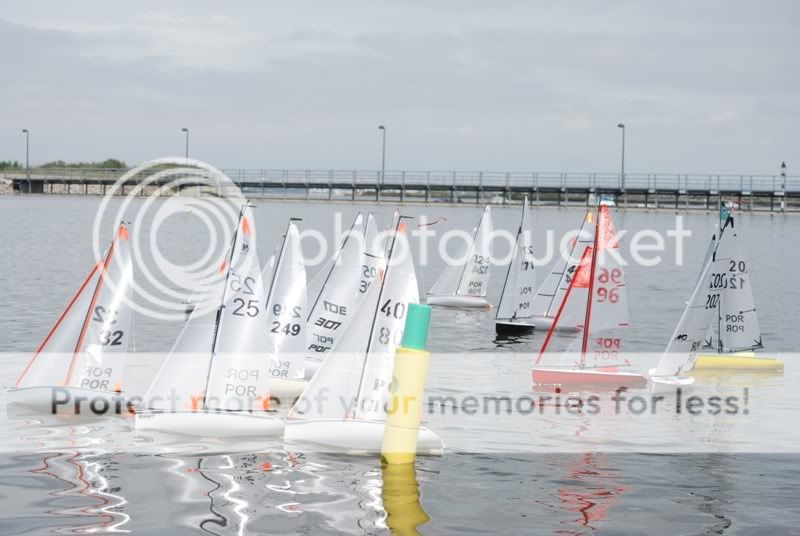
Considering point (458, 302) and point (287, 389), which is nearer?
point (287, 389)

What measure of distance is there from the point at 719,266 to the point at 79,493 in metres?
18.4

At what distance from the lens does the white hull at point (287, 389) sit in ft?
77.6

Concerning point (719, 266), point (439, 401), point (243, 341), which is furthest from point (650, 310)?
point (243, 341)

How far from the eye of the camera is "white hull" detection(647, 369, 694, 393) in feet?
87.1

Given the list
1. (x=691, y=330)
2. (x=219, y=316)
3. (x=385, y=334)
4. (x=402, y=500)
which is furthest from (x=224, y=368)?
(x=691, y=330)

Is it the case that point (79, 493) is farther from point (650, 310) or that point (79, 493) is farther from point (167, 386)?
point (650, 310)

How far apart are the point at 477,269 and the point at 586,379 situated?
896 inches

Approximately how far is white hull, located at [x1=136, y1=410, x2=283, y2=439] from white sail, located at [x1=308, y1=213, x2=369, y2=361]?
593 centimetres

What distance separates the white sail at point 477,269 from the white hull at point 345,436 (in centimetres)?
2926

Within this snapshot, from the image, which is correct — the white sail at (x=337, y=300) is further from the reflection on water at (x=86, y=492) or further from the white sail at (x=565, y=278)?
the reflection on water at (x=86, y=492)

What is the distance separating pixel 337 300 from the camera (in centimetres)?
2541

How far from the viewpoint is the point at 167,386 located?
19.2 m

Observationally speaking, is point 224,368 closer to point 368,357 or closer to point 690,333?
point 368,357

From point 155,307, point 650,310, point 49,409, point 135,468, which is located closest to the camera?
point 135,468
